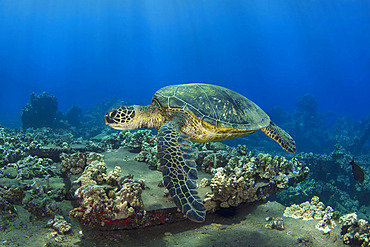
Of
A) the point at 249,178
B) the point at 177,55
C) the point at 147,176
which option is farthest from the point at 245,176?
the point at 177,55

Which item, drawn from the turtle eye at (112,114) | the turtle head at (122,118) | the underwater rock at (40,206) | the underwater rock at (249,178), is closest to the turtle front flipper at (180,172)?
the underwater rock at (249,178)

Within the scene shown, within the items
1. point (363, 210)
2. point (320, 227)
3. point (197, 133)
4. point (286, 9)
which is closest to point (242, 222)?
point (320, 227)

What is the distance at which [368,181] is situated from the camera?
29.0 ft

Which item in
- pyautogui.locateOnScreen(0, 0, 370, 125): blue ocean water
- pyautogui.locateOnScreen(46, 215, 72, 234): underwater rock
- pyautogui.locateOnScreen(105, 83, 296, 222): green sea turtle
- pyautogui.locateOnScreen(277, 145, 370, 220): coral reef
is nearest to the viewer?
pyautogui.locateOnScreen(46, 215, 72, 234): underwater rock

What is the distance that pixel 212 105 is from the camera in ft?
15.7

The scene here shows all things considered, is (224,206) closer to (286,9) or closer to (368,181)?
(368,181)

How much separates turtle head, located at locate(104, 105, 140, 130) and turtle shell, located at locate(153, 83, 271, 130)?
0.77 m

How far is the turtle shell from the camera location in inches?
179

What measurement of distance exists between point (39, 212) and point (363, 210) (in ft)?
38.6

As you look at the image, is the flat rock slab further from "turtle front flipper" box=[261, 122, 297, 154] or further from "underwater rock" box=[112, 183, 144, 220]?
"turtle front flipper" box=[261, 122, 297, 154]

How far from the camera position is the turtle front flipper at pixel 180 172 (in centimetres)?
257

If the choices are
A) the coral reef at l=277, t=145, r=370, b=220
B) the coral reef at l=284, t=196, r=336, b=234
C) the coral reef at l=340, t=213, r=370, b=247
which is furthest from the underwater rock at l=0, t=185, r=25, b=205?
the coral reef at l=277, t=145, r=370, b=220

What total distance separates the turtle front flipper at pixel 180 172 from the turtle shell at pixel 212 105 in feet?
2.74

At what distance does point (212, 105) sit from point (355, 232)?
11.3ft
